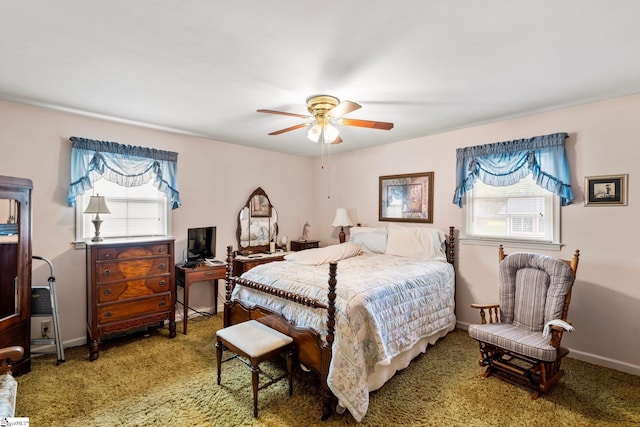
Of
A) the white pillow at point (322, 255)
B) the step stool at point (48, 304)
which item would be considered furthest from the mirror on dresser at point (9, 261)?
the white pillow at point (322, 255)

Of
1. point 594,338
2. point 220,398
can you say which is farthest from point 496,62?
point 220,398

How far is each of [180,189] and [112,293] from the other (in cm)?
147

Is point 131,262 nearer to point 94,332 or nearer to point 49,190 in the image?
point 94,332

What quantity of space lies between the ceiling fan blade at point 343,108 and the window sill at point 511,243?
2.29m

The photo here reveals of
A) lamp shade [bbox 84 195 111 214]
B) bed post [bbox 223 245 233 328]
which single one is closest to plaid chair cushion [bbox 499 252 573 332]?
bed post [bbox 223 245 233 328]

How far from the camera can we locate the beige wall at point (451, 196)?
108 inches

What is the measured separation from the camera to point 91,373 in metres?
2.69

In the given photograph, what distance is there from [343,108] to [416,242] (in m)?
2.13

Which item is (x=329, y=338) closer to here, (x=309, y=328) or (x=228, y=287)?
(x=309, y=328)

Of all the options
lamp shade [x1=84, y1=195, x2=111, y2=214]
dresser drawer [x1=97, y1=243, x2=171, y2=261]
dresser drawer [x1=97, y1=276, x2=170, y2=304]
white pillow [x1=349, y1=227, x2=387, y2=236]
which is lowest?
dresser drawer [x1=97, y1=276, x2=170, y2=304]

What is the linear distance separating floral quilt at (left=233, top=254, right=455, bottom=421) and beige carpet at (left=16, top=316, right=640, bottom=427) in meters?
0.30

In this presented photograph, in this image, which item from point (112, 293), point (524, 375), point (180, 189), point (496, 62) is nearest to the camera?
point (496, 62)

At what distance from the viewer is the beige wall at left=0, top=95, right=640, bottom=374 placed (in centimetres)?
274

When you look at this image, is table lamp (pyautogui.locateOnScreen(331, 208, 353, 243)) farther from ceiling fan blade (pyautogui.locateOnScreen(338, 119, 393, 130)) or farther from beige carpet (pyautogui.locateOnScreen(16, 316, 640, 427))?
beige carpet (pyautogui.locateOnScreen(16, 316, 640, 427))
